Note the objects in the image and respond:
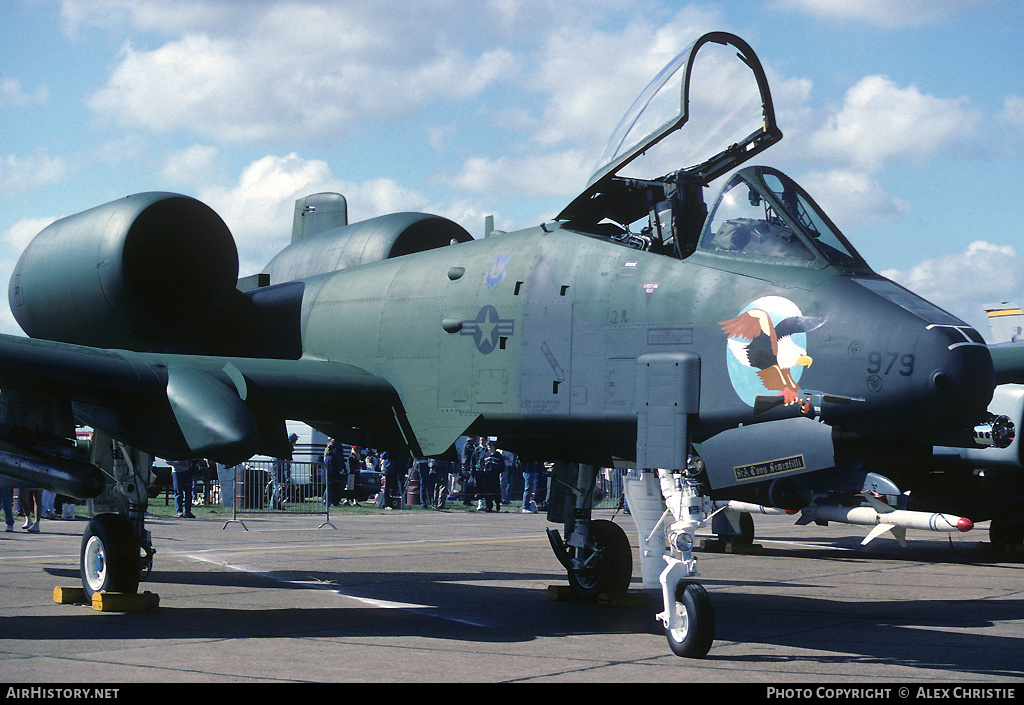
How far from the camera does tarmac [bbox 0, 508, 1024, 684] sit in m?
7.36

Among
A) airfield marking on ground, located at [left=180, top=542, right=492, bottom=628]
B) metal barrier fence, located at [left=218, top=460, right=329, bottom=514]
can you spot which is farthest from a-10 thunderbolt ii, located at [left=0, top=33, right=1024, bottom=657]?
metal barrier fence, located at [left=218, top=460, right=329, bottom=514]

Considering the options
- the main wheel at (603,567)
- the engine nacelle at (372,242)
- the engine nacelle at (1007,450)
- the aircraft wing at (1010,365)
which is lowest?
the main wheel at (603,567)

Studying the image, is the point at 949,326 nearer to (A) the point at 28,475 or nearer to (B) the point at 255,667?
(B) the point at 255,667

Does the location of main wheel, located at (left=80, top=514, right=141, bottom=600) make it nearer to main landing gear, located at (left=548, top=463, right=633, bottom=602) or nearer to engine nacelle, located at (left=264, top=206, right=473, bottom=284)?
engine nacelle, located at (left=264, top=206, right=473, bottom=284)

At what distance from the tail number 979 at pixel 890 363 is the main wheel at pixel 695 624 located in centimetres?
197

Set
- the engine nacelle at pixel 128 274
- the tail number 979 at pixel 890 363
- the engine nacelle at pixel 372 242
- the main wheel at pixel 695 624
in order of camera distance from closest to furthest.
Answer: the tail number 979 at pixel 890 363
the main wheel at pixel 695 624
the engine nacelle at pixel 128 274
the engine nacelle at pixel 372 242

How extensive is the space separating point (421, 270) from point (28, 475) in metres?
4.06

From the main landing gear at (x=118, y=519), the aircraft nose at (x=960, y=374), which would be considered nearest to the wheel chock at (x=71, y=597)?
the main landing gear at (x=118, y=519)

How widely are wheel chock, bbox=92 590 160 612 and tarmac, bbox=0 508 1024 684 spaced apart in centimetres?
11

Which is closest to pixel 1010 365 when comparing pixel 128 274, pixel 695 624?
pixel 695 624

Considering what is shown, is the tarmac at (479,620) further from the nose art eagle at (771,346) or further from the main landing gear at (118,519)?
the nose art eagle at (771,346)

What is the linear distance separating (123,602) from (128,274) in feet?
10.8

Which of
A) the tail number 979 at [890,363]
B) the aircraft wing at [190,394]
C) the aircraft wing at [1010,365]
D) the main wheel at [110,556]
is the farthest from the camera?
the aircraft wing at [1010,365]

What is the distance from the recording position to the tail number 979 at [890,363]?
746 centimetres
